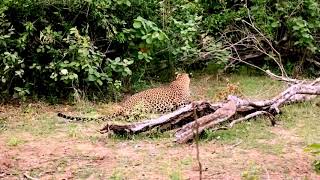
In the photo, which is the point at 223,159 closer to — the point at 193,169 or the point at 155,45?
the point at 193,169

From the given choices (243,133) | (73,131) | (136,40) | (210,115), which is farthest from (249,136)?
(136,40)

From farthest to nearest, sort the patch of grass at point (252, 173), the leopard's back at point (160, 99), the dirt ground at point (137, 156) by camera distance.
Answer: the leopard's back at point (160, 99), the dirt ground at point (137, 156), the patch of grass at point (252, 173)

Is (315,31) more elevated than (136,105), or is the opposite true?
(315,31)

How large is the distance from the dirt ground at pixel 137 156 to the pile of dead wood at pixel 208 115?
0.37ft

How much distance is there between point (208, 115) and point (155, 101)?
1510mm

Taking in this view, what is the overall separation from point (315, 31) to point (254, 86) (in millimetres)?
1789

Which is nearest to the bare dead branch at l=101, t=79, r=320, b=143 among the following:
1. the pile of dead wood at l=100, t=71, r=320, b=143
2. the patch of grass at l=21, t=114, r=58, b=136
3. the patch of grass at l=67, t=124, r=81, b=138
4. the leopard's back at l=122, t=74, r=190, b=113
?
the pile of dead wood at l=100, t=71, r=320, b=143

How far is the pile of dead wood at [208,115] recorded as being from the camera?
6.10 m

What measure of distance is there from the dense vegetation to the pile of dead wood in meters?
2.07

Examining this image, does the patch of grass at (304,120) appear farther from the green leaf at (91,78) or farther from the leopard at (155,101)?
the green leaf at (91,78)

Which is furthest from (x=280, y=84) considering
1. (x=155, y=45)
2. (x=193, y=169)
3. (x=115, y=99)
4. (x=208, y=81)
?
(x=193, y=169)

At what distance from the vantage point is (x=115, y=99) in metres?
8.43

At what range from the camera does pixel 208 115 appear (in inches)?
246

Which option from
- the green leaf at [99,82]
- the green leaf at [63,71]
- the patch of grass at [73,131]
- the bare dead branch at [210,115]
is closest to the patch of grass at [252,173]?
the bare dead branch at [210,115]
